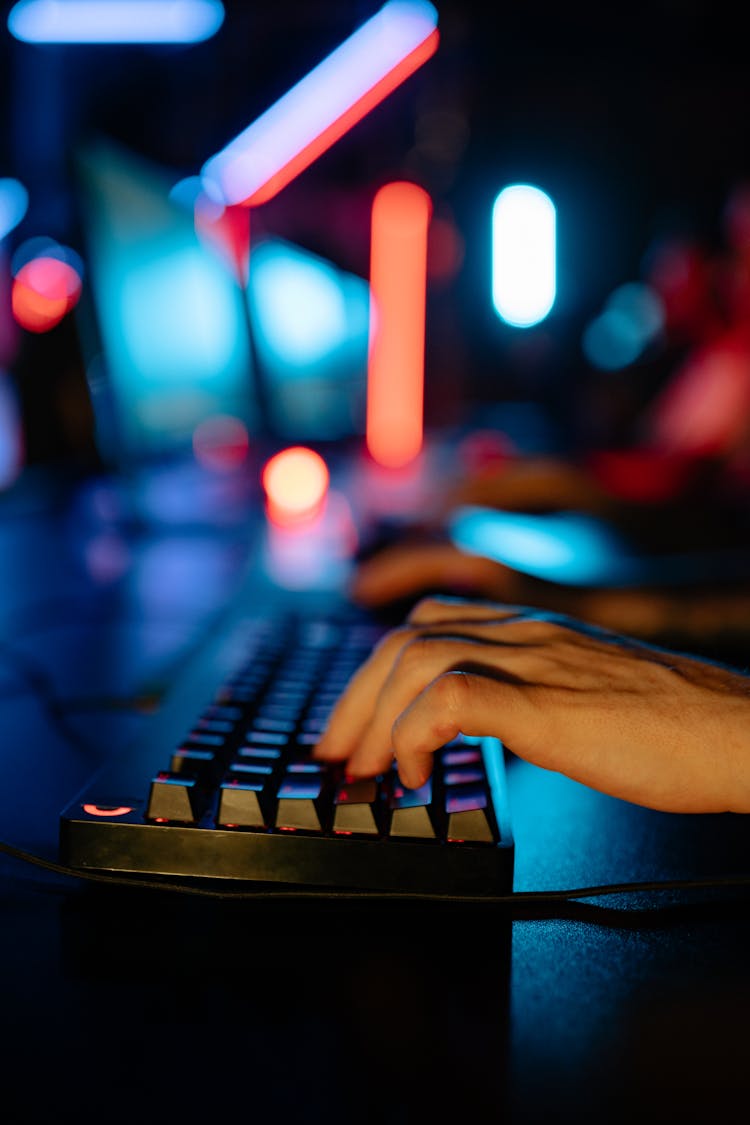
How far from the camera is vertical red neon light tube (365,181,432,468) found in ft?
6.92

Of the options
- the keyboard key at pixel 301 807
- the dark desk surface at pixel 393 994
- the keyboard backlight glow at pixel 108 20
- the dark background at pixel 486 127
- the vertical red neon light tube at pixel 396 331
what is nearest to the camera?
the dark desk surface at pixel 393 994

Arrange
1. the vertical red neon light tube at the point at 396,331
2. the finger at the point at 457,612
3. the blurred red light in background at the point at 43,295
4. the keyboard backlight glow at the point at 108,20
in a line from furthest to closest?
1. the keyboard backlight glow at the point at 108,20
2. the vertical red neon light tube at the point at 396,331
3. the blurred red light in background at the point at 43,295
4. the finger at the point at 457,612

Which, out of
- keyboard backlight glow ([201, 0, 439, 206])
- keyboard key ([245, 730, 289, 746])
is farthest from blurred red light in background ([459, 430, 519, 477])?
keyboard key ([245, 730, 289, 746])

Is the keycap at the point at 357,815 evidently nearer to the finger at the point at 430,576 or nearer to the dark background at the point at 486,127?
the finger at the point at 430,576

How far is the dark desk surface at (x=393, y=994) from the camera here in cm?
25

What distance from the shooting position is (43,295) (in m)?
1.31

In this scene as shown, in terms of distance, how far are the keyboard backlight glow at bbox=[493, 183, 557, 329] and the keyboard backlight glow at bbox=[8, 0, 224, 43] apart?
3.10 metres

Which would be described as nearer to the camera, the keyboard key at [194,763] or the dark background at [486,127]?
the keyboard key at [194,763]

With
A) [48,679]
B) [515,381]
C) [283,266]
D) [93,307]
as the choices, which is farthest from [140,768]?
[515,381]

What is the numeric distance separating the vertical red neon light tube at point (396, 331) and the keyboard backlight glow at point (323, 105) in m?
0.40

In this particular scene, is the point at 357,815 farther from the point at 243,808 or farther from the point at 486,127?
the point at 486,127

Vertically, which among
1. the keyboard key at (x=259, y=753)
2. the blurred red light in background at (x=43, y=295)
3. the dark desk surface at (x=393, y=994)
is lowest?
the dark desk surface at (x=393, y=994)

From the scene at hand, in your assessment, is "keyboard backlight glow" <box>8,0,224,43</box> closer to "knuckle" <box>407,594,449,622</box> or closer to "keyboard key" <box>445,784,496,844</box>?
"knuckle" <box>407,594,449,622</box>

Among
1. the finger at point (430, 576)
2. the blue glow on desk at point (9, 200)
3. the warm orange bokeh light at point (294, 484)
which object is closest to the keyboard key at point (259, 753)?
the finger at point (430, 576)
